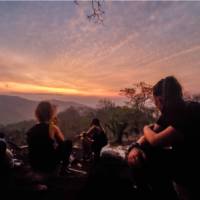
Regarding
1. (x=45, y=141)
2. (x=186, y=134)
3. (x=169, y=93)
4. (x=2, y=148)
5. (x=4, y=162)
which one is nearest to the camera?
(x=186, y=134)

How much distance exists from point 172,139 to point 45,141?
2.51 meters

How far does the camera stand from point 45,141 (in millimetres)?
4754

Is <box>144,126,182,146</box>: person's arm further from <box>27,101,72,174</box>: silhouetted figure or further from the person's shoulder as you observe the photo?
<box>27,101,72,174</box>: silhouetted figure

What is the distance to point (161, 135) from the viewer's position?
9.25ft

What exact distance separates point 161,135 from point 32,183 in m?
2.48

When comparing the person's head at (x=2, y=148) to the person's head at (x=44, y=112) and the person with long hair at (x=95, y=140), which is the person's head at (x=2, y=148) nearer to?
the person's head at (x=44, y=112)

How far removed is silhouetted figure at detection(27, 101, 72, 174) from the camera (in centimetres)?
477

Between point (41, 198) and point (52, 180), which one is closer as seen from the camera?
point (41, 198)

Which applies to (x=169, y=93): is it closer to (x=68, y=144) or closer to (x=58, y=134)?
(x=58, y=134)

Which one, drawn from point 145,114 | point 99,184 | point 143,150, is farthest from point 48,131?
point 145,114

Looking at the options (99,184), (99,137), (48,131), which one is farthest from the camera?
(99,137)

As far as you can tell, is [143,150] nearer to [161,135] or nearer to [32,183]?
[161,135]

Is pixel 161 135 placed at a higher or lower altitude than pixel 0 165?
higher

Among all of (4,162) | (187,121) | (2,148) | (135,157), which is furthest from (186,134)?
(4,162)
